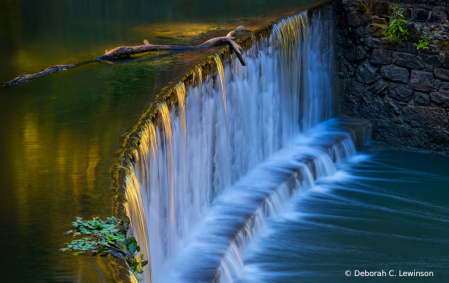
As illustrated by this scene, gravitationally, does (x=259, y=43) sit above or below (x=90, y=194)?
above

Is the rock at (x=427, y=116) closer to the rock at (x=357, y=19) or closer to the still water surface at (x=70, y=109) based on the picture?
the rock at (x=357, y=19)

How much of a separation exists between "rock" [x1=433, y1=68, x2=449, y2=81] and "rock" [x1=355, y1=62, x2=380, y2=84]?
83 cm

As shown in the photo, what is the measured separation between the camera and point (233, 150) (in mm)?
6039

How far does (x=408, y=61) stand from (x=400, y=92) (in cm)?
46

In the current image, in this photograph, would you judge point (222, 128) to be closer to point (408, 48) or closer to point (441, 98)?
point (408, 48)

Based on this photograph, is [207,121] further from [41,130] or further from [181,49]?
[41,130]

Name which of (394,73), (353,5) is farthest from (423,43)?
(353,5)

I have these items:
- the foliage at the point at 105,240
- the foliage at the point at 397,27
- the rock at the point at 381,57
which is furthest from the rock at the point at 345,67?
the foliage at the point at 105,240

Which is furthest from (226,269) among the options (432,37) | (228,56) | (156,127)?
(432,37)

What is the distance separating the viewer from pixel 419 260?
16.9 feet

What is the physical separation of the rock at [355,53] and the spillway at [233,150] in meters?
0.29

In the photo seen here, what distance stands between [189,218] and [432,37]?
4.62m

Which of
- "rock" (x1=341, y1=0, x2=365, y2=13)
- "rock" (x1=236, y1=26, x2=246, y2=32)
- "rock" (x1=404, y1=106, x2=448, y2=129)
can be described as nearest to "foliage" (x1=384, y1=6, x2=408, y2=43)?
"rock" (x1=341, y1=0, x2=365, y2=13)

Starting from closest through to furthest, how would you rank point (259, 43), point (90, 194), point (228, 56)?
point (90, 194), point (228, 56), point (259, 43)
